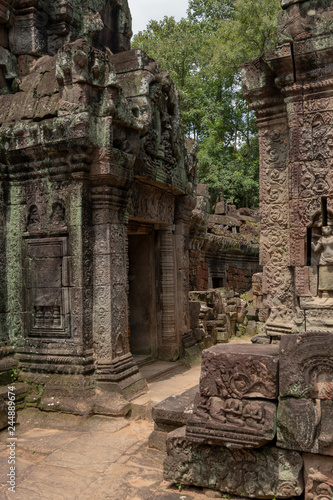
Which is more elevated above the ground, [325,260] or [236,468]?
[325,260]

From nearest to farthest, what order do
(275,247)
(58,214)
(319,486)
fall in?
(319,486) < (275,247) < (58,214)

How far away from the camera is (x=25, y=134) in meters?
5.35

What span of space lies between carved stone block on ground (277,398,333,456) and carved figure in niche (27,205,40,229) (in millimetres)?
3735

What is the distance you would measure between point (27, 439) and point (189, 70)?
22.9 metres

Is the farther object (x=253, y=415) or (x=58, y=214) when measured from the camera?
(x=58, y=214)

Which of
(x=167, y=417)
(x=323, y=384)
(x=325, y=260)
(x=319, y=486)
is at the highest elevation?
(x=325, y=260)

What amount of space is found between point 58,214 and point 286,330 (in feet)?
9.81

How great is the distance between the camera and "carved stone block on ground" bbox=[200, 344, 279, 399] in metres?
3.24

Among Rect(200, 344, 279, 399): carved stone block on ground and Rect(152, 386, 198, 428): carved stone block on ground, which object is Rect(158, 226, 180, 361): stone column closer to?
Rect(152, 386, 198, 428): carved stone block on ground

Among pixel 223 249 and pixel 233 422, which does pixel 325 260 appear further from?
pixel 223 249

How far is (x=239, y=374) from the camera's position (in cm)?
330

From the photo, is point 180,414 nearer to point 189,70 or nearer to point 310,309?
point 310,309

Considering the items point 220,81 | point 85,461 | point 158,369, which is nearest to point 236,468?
point 85,461

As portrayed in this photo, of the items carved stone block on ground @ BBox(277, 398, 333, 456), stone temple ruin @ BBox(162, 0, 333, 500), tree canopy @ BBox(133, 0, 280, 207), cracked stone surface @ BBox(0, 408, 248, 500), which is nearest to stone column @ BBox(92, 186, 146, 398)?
cracked stone surface @ BBox(0, 408, 248, 500)
